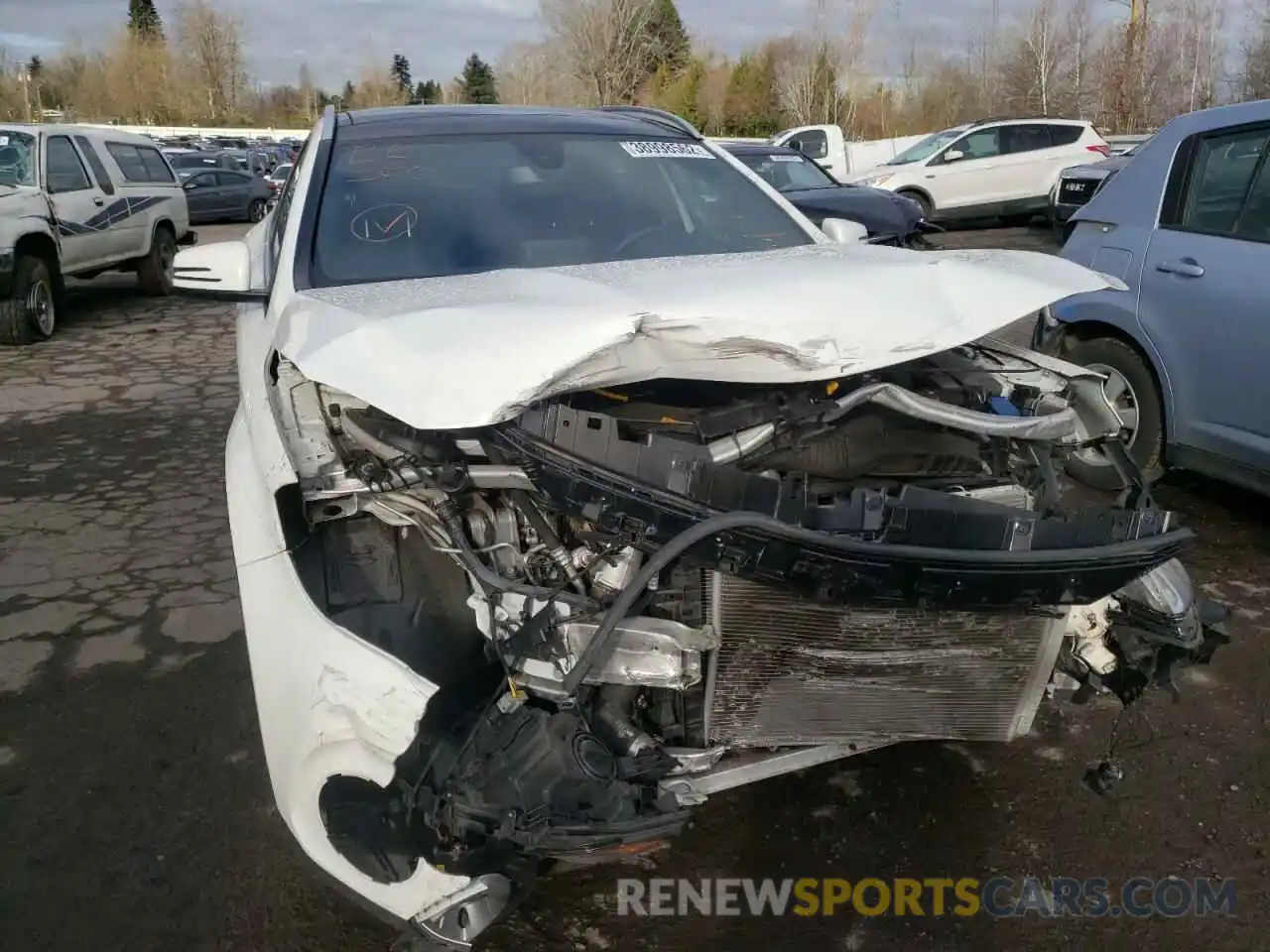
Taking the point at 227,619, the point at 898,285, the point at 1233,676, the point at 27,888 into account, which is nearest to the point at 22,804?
the point at 27,888

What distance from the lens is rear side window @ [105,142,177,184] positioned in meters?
10.7

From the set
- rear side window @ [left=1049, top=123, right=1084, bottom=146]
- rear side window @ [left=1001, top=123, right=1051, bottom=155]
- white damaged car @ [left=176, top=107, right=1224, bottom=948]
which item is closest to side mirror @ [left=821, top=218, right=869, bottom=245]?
white damaged car @ [left=176, top=107, right=1224, bottom=948]

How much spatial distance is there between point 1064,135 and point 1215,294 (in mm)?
13861

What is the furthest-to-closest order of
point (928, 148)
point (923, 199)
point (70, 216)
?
point (928, 148), point (923, 199), point (70, 216)

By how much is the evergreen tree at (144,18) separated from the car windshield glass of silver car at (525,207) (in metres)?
77.4

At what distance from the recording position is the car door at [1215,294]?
12.7 ft

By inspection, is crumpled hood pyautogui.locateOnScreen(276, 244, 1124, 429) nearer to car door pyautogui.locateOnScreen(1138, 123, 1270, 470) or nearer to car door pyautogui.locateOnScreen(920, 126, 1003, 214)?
car door pyautogui.locateOnScreen(1138, 123, 1270, 470)

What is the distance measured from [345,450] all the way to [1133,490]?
6.38 feet

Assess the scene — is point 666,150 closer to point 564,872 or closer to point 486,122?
point 486,122

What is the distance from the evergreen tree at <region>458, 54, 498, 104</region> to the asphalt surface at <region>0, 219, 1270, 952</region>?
6685 centimetres

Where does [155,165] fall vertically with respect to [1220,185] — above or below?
above

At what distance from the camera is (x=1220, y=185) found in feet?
14.0

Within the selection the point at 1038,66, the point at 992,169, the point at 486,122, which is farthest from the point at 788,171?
the point at 1038,66

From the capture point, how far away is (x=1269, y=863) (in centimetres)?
249
